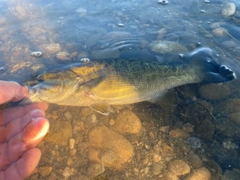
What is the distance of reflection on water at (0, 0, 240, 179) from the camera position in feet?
10.0

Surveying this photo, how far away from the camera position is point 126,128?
3.36 m

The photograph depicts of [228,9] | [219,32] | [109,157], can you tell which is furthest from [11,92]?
[228,9]

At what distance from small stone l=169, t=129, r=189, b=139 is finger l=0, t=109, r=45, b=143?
1.85m

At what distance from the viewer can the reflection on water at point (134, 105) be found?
3.06 meters

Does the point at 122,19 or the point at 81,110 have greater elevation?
the point at 122,19

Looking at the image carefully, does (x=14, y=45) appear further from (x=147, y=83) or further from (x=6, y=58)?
(x=147, y=83)

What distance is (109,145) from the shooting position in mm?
3197

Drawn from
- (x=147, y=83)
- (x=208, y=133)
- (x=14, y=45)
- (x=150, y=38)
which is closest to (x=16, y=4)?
(x=14, y=45)

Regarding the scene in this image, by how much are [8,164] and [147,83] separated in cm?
219

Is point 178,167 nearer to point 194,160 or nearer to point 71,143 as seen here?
point 194,160

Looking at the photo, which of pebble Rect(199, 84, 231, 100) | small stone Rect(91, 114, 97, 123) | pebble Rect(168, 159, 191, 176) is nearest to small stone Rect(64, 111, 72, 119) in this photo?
small stone Rect(91, 114, 97, 123)

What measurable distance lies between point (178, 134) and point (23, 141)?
212cm

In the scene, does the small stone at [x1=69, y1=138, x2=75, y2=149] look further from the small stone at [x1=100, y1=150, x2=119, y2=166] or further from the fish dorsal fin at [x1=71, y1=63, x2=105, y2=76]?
the fish dorsal fin at [x1=71, y1=63, x2=105, y2=76]

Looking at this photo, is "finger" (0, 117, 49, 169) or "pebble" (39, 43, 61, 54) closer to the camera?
"finger" (0, 117, 49, 169)
